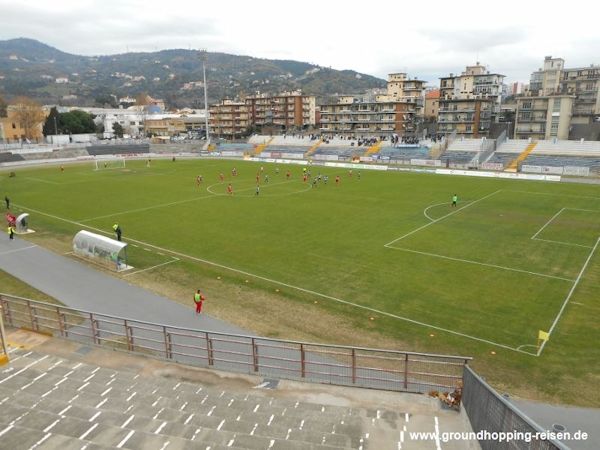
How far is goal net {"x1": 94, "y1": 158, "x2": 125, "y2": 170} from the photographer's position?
81.2 meters

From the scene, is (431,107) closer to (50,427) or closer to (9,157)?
(9,157)

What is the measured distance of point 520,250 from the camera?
2902 cm

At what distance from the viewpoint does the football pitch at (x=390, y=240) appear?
66.4 feet

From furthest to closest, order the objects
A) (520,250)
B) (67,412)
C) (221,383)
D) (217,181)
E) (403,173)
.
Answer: (403,173) < (217,181) < (520,250) < (221,383) < (67,412)

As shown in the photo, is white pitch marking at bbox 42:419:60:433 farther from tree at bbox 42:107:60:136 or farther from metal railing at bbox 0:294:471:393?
tree at bbox 42:107:60:136

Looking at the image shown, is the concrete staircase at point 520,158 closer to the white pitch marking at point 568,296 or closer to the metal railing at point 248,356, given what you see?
the white pitch marking at point 568,296

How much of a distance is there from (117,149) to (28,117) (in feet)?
93.2

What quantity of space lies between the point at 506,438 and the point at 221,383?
7353mm

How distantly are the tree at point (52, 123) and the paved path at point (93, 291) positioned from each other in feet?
336

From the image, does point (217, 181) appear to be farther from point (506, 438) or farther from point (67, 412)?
point (506, 438)

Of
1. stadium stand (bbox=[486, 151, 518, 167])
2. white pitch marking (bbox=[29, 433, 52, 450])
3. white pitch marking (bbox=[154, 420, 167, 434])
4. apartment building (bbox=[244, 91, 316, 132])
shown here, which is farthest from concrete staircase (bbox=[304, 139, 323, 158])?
white pitch marking (bbox=[29, 433, 52, 450])

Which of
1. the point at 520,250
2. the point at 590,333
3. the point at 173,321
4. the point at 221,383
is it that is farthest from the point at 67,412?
the point at 520,250

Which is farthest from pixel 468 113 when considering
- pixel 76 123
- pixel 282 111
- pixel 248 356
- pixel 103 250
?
pixel 76 123

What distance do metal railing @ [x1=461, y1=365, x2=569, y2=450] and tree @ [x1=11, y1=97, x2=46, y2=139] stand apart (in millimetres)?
129013
